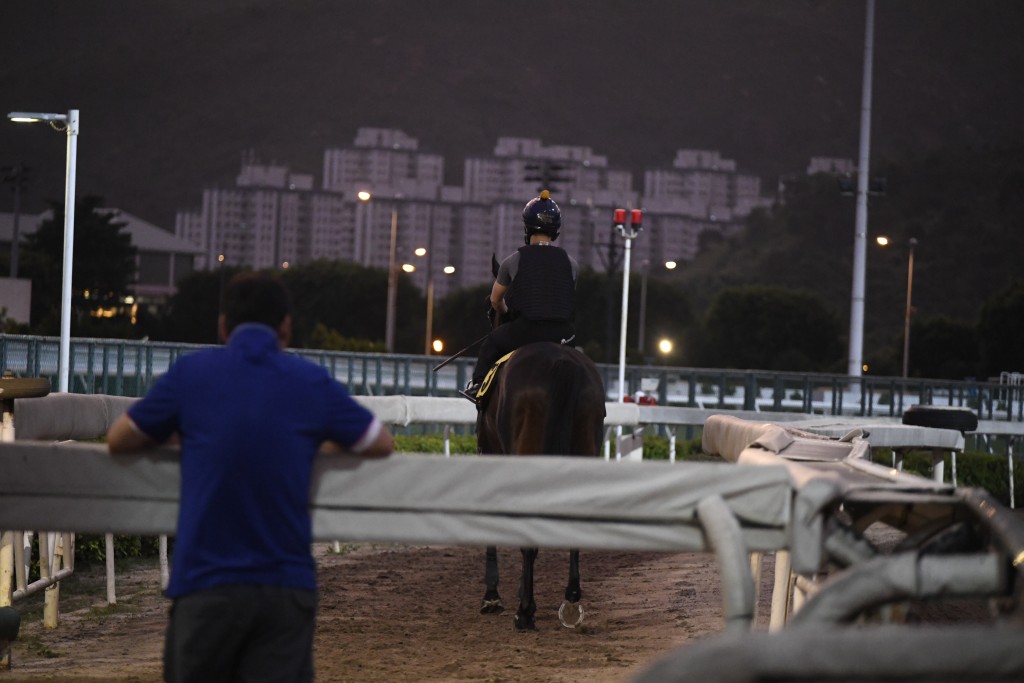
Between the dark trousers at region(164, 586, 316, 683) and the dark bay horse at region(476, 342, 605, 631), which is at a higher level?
the dark bay horse at region(476, 342, 605, 631)

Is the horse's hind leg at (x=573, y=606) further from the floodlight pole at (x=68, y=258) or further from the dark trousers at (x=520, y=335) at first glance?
the floodlight pole at (x=68, y=258)

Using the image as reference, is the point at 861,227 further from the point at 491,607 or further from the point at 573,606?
the point at 573,606

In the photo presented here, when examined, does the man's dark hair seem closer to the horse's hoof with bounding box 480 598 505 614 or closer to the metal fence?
the horse's hoof with bounding box 480 598 505 614

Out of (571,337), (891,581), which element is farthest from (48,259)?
(891,581)

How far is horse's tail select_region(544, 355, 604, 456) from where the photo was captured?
354 inches

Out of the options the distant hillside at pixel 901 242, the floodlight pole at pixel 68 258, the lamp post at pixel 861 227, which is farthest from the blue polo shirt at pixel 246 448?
the distant hillside at pixel 901 242

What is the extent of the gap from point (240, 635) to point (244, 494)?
373 millimetres

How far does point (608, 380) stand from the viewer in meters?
34.0

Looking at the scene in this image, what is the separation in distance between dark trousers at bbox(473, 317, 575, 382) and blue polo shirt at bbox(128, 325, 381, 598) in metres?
5.23

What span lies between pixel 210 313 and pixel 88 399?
339ft

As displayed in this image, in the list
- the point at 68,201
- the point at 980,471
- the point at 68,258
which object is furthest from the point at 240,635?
the point at 980,471

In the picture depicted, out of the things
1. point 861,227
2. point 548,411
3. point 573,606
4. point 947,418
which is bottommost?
point 573,606

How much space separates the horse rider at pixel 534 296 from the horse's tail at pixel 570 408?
1.56 feet

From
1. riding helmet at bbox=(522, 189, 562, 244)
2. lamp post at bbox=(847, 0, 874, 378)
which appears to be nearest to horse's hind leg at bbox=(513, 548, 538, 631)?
riding helmet at bbox=(522, 189, 562, 244)
